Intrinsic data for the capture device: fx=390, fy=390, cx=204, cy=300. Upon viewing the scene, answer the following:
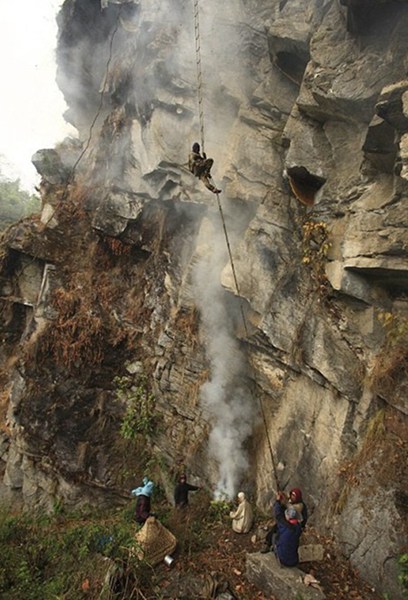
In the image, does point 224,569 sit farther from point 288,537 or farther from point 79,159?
point 79,159

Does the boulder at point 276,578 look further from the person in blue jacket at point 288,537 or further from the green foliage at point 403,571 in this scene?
the green foliage at point 403,571

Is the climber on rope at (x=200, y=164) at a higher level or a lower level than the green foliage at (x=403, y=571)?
higher

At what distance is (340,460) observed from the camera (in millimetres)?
6367

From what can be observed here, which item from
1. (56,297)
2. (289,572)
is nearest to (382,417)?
(289,572)

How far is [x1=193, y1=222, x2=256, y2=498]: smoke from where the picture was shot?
28.0ft

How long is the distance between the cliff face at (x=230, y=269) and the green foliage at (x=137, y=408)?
131 mm

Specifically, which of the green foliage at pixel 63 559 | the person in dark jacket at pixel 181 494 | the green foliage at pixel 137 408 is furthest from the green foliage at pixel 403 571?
the green foliage at pixel 137 408

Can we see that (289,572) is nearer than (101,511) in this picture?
Yes

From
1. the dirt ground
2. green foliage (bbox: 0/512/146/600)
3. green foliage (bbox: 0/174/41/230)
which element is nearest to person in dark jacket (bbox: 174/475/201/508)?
the dirt ground

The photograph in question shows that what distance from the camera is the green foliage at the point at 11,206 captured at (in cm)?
2533

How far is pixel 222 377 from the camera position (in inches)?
353

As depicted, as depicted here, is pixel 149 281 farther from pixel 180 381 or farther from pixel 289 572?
pixel 289 572

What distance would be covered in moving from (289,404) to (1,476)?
349 inches

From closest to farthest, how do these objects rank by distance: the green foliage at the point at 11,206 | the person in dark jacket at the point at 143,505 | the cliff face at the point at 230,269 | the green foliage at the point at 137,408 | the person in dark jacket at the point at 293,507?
the person in dark jacket at the point at 293,507 → the cliff face at the point at 230,269 → the person in dark jacket at the point at 143,505 → the green foliage at the point at 137,408 → the green foliage at the point at 11,206
